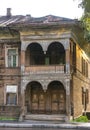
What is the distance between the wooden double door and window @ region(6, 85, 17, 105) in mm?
1760

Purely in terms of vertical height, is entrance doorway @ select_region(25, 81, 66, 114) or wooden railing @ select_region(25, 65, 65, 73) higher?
wooden railing @ select_region(25, 65, 65, 73)

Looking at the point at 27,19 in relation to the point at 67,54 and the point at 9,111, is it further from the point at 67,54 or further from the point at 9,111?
the point at 9,111

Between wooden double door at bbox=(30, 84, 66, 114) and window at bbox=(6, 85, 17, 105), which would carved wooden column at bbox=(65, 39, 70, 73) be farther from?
window at bbox=(6, 85, 17, 105)

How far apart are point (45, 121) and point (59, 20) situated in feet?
31.5

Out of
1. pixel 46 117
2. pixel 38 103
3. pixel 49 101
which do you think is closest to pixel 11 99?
pixel 38 103

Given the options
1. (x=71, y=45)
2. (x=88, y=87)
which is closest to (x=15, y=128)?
(x=71, y=45)

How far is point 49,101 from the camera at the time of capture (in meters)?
40.6

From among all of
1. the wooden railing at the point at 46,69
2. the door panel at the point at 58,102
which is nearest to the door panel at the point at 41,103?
the door panel at the point at 58,102

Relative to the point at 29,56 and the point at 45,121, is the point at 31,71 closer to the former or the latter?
the point at 29,56

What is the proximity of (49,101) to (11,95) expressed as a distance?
375cm

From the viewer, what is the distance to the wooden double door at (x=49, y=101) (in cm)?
4041

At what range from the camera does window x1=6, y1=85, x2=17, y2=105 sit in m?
40.7

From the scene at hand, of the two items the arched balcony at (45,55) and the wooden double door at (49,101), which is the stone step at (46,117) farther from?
the arched balcony at (45,55)

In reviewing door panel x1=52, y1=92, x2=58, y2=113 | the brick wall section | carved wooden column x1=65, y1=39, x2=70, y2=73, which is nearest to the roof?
carved wooden column x1=65, y1=39, x2=70, y2=73
